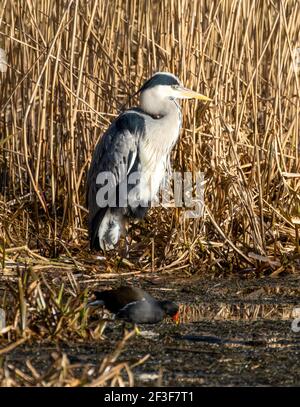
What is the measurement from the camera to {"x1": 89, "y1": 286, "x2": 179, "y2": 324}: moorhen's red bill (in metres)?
4.40

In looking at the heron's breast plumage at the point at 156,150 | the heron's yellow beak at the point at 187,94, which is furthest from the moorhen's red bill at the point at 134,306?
the heron's breast plumage at the point at 156,150

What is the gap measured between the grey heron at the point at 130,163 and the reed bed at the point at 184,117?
11 centimetres

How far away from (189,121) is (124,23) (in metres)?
0.87

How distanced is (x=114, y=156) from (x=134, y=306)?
187 cm

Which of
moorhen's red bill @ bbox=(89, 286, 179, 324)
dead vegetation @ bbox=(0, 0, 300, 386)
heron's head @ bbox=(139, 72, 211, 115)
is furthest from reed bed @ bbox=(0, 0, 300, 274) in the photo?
moorhen's red bill @ bbox=(89, 286, 179, 324)

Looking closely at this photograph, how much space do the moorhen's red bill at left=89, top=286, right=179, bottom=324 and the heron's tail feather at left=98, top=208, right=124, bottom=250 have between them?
1.48 metres

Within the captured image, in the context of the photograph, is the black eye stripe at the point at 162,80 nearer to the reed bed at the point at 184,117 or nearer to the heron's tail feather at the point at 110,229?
the reed bed at the point at 184,117

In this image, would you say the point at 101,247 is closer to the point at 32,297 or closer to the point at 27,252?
the point at 27,252

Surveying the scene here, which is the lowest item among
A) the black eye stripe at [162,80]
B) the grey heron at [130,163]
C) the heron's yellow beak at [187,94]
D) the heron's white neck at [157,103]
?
the grey heron at [130,163]

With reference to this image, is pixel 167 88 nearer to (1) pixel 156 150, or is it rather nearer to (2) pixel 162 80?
(2) pixel 162 80

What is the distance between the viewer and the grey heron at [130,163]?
236 inches
